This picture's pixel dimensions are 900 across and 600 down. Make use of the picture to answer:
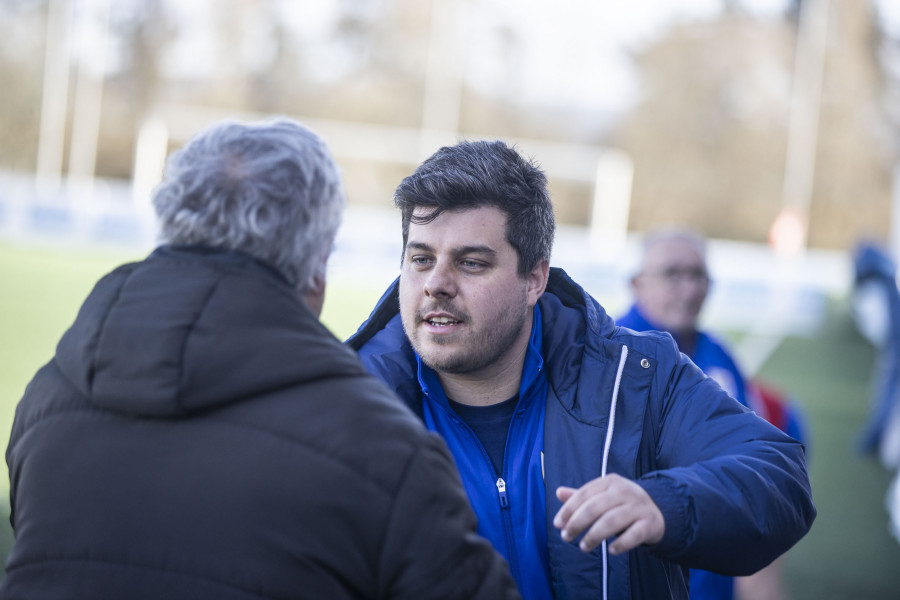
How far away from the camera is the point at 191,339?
1.45 m

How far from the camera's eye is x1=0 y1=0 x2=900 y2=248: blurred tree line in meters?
36.6

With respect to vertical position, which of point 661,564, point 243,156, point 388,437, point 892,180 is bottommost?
point 661,564

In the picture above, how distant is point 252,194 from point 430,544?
24.4 inches

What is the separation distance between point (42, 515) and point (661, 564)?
1314 mm

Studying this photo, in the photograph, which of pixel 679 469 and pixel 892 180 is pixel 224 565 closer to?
pixel 679 469

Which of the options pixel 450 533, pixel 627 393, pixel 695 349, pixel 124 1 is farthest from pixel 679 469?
pixel 124 1

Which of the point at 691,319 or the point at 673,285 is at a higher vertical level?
the point at 673,285

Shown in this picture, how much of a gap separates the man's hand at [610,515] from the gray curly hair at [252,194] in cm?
60

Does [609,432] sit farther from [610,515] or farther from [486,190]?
[486,190]

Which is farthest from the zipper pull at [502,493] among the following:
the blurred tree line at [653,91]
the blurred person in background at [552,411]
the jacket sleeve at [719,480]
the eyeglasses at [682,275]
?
the blurred tree line at [653,91]

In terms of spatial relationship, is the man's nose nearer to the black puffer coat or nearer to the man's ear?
the man's ear

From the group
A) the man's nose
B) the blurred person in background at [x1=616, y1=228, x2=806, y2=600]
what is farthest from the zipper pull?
the blurred person in background at [x1=616, y1=228, x2=806, y2=600]

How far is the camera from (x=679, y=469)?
79.0 inches

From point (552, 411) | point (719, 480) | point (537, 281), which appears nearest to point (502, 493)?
point (552, 411)
